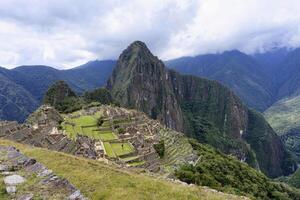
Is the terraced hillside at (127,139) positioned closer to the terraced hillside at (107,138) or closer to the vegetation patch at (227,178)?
the terraced hillside at (107,138)

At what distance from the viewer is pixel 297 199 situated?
95.3 metres

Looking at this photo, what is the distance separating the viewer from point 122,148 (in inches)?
2672

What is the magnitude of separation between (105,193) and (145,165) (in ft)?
135

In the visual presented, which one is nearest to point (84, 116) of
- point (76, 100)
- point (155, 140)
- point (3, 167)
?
point (155, 140)

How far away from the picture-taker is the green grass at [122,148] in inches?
2526

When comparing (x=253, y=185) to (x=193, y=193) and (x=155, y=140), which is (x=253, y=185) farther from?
(x=193, y=193)

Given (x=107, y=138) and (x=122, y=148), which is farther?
(x=107, y=138)

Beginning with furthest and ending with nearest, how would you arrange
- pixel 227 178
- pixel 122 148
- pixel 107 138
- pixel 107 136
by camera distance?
pixel 107 136 → pixel 107 138 → pixel 227 178 → pixel 122 148

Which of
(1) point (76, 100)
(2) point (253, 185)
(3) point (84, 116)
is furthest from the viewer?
(1) point (76, 100)

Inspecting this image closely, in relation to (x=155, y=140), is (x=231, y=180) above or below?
below

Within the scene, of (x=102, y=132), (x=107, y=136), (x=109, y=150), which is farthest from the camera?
(x=102, y=132)

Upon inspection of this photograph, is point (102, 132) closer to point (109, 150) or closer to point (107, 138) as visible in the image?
point (107, 138)

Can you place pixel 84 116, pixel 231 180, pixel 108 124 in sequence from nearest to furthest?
1. pixel 231 180
2. pixel 108 124
3. pixel 84 116

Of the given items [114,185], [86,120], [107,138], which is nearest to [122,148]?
[107,138]
